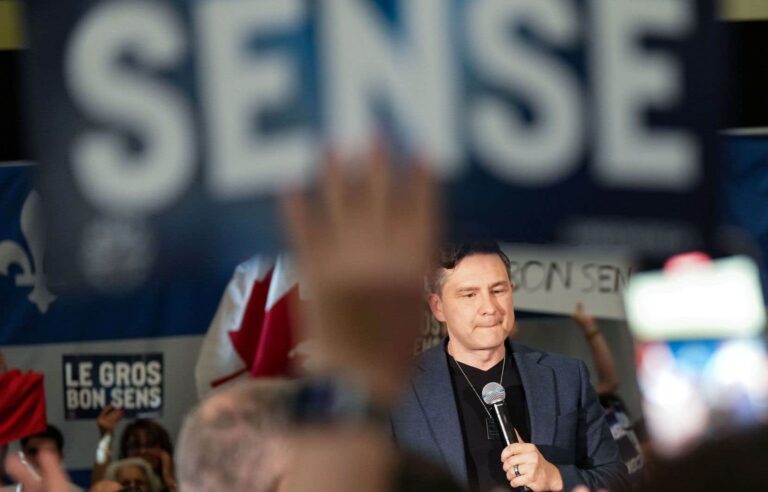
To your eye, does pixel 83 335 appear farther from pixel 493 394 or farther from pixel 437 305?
pixel 493 394

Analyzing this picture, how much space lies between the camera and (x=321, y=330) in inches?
45.0

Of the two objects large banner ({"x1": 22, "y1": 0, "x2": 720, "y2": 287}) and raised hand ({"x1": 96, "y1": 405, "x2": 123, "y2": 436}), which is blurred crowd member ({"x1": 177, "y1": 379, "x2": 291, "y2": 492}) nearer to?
large banner ({"x1": 22, "y1": 0, "x2": 720, "y2": 287})

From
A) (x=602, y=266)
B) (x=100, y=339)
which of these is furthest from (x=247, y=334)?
(x=602, y=266)

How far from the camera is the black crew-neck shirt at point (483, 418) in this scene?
8.82ft

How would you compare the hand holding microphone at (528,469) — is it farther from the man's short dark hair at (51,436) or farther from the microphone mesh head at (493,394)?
the man's short dark hair at (51,436)

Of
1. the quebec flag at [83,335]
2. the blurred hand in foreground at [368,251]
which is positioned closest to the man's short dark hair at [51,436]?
the quebec flag at [83,335]

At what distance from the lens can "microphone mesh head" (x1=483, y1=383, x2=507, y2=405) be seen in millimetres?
2686

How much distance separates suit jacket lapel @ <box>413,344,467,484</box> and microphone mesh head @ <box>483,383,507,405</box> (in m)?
0.07

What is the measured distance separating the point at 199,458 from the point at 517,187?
49 centimetres

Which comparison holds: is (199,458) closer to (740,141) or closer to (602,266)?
(602,266)

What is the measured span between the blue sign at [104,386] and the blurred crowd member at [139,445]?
53 millimetres

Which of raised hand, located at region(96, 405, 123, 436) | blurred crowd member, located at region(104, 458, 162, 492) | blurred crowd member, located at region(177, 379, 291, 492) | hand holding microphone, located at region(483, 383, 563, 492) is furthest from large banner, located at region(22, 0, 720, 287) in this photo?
raised hand, located at region(96, 405, 123, 436)

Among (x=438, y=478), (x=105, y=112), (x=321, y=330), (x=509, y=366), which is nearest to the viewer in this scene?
(x=321, y=330)

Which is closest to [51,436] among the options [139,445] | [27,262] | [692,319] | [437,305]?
[139,445]
